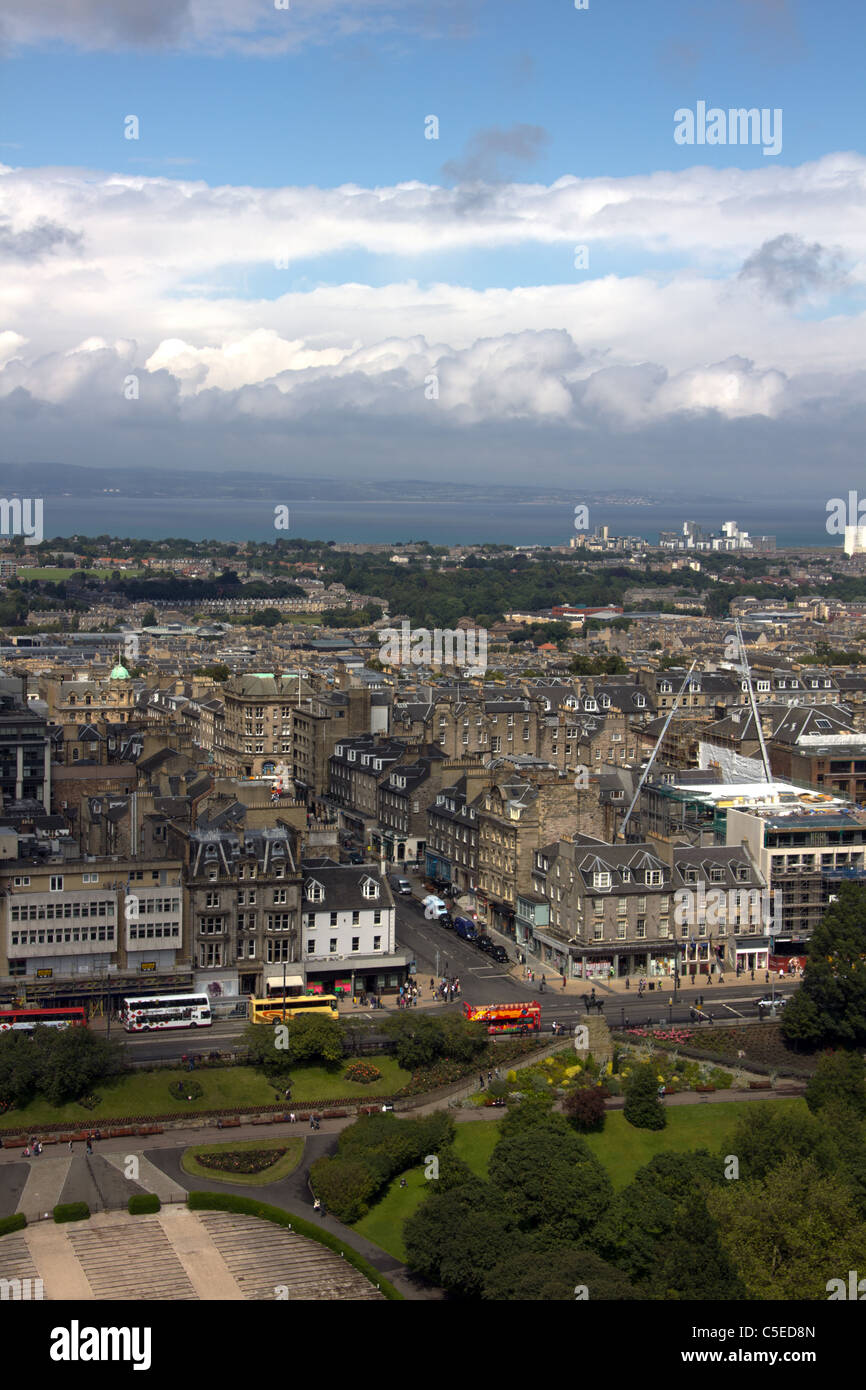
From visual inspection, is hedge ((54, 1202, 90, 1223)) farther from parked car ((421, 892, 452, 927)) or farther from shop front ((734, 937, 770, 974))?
shop front ((734, 937, 770, 974))

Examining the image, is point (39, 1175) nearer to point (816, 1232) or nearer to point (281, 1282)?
point (281, 1282)

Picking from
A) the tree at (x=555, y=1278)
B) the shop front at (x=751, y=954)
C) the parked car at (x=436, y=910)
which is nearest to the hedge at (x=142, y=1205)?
the tree at (x=555, y=1278)

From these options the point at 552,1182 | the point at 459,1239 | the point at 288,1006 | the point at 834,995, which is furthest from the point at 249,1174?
the point at 834,995

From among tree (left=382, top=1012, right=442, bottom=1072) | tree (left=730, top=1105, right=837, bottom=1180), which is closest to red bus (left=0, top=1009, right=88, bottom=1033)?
tree (left=382, top=1012, right=442, bottom=1072)

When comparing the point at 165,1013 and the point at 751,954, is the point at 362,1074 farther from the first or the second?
the point at 751,954

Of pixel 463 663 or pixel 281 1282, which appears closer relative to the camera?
pixel 281 1282
